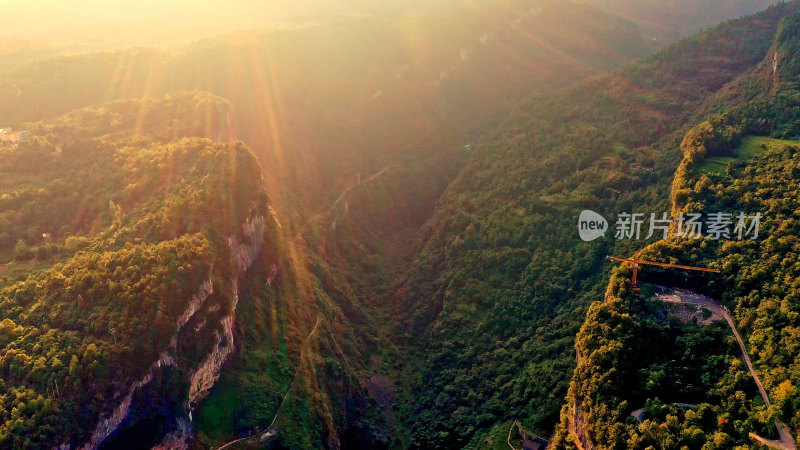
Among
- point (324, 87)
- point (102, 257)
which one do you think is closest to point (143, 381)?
point (102, 257)

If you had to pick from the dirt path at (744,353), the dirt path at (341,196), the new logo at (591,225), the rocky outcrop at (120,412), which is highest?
the dirt path at (744,353)

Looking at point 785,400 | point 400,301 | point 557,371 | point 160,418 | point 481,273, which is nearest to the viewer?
point 785,400

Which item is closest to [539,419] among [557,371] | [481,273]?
[557,371]

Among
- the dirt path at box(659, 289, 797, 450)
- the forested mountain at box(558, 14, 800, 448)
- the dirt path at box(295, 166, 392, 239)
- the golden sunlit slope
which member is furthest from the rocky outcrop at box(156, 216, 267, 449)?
the dirt path at box(659, 289, 797, 450)

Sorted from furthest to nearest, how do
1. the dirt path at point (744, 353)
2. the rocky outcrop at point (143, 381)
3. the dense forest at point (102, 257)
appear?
the rocky outcrop at point (143, 381) → the dense forest at point (102, 257) → the dirt path at point (744, 353)

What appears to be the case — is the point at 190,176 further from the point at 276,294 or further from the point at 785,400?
the point at 785,400

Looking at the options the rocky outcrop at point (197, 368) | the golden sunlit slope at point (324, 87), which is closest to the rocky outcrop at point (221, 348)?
the rocky outcrop at point (197, 368)

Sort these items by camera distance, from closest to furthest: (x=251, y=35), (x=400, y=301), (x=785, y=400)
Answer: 1. (x=785, y=400)
2. (x=400, y=301)
3. (x=251, y=35)

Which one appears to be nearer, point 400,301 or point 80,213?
point 80,213

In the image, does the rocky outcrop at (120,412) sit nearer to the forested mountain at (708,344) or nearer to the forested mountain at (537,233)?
the forested mountain at (537,233)
